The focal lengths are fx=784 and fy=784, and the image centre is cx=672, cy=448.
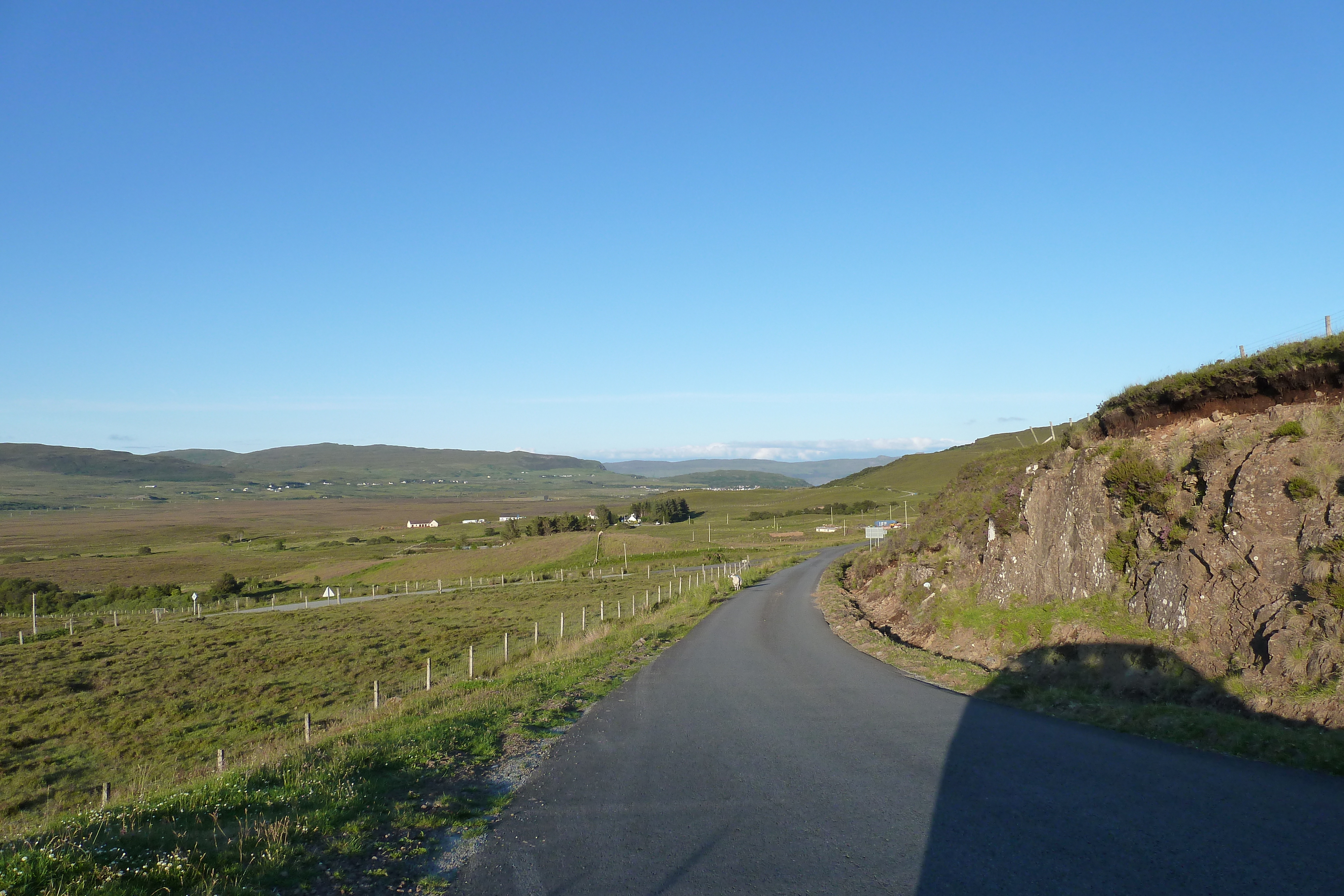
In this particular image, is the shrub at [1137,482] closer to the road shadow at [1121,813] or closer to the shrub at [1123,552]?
the shrub at [1123,552]

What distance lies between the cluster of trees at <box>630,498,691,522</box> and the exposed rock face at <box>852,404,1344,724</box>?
501 feet

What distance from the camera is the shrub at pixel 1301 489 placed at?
43.0ft

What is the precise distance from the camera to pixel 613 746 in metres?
11.9

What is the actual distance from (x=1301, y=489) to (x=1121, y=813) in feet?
28.5

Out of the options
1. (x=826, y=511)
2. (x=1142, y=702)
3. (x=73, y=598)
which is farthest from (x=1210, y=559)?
(x=826, y=511)

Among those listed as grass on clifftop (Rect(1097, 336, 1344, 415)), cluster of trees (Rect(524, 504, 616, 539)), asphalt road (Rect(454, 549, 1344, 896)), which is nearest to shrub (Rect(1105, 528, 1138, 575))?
grass on clifftop (Rect(1097, 336, 1344, 415))

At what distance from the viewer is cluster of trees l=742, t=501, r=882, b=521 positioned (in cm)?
15900

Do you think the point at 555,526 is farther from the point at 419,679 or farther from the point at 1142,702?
the point at 1142,702

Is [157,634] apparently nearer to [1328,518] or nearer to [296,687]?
[296,687]

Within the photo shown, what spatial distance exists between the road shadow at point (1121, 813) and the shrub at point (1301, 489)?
365 cm

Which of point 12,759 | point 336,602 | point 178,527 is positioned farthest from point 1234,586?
point 178,527

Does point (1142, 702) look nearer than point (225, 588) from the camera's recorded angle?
Yes

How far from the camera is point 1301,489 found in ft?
43.5

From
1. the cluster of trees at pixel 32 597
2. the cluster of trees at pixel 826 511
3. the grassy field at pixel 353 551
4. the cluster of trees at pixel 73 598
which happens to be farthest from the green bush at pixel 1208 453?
the cluster of trees at pixel 826 511
